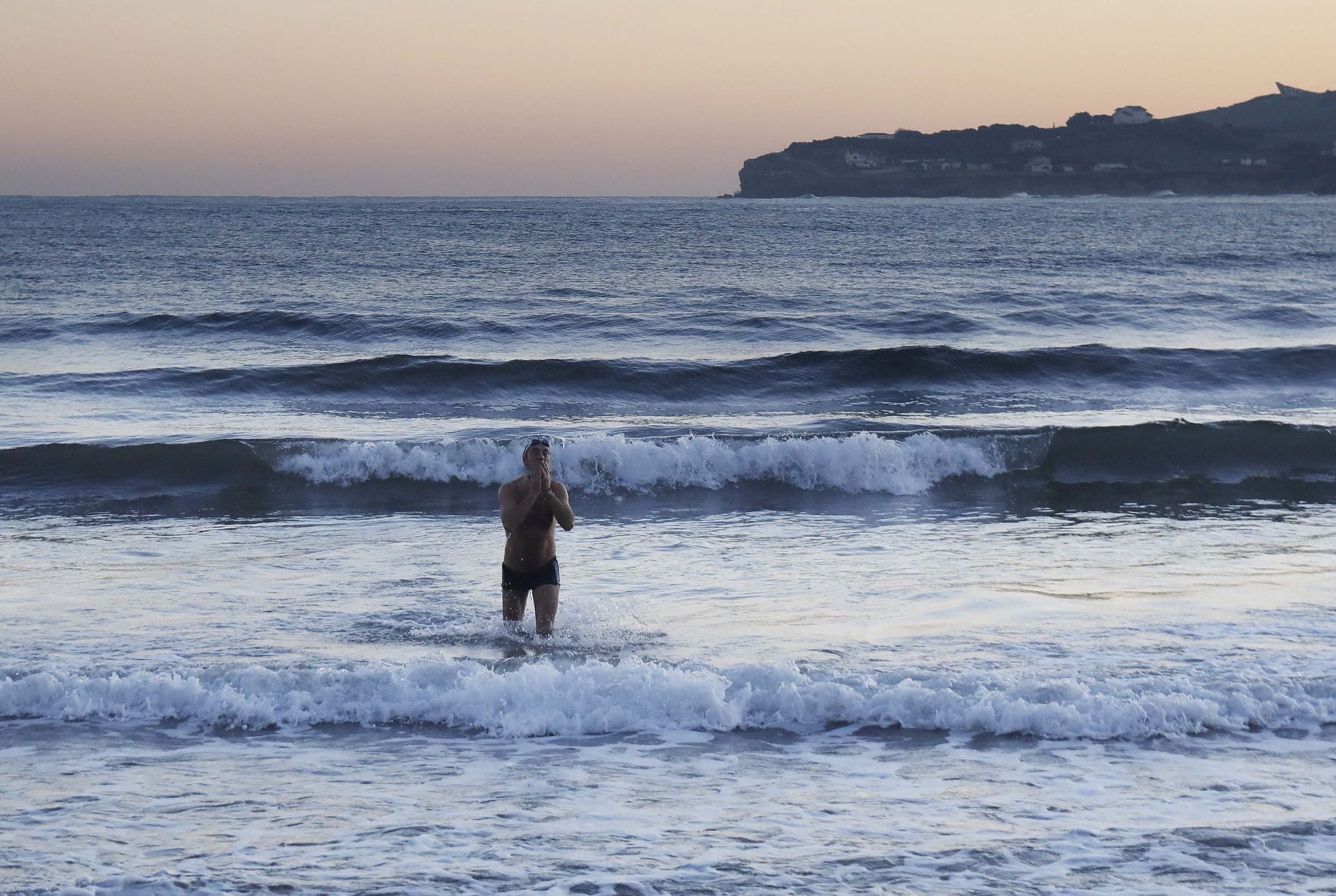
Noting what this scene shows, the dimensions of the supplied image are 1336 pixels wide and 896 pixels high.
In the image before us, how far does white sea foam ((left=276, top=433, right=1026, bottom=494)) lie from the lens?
1459cm

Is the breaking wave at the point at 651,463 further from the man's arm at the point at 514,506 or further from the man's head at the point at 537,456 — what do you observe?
the man's head at the point at 537,456

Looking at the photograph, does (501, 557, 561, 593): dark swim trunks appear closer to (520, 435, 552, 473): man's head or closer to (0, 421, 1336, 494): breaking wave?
(520, 435, 552, 473): man's head

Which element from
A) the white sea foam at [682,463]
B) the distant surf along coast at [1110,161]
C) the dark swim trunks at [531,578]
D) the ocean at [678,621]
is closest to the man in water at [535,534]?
the dark swim trunks at [531,578]

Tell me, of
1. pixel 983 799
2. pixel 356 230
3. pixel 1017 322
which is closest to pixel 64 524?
pixel 983 799

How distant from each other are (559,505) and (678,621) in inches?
51.2

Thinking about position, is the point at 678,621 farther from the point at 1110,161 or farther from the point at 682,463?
the point at 1110,161

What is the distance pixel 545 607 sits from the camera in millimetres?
8195

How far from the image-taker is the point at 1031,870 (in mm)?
4824

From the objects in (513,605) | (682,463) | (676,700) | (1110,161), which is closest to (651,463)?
(682,463)

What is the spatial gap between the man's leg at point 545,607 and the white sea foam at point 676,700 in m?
1.16

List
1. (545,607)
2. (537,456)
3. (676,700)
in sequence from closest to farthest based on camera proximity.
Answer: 1. (676,700)
2. (537,456)
3. (545,607)

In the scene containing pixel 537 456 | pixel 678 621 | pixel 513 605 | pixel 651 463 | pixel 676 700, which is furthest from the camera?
pixel 651 463

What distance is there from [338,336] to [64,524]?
15594mm

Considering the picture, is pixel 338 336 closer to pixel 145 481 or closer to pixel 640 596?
pixel 145 481
